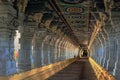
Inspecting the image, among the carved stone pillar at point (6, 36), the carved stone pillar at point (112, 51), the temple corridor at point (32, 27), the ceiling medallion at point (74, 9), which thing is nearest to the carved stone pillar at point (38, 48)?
the temple corridor at point (32, 27)

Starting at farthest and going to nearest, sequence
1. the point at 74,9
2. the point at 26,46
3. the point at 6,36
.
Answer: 1. the point at 74,9
2. the point at 26,46
3. the point at 6,36

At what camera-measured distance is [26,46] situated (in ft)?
93.9

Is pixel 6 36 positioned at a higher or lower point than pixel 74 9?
lower

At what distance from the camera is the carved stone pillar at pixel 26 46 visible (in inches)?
1097

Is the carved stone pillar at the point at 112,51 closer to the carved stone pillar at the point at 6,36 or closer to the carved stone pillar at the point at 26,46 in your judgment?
the carved stone pillar at the point at 26,46

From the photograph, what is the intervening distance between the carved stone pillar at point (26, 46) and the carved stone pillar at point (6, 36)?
7902mm

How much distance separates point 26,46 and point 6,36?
942 cm

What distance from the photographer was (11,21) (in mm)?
19469

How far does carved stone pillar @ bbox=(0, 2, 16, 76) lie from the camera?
741 inches

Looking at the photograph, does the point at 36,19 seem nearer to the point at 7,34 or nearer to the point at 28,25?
the point at 28,25

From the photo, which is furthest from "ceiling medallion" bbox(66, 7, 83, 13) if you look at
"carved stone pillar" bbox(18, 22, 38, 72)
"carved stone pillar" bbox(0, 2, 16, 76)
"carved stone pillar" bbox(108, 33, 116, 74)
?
"carved stone pillar" bbox(0, 2, 16, 76)

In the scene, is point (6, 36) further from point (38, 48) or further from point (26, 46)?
point (38, 48)

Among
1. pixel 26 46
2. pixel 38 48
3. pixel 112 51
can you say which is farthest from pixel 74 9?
pixel 38 48

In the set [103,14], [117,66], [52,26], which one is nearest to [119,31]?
[117,66]
